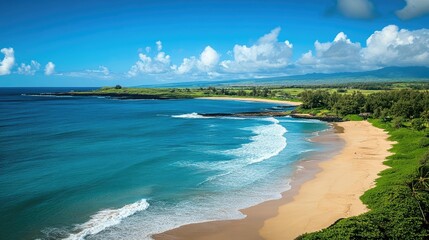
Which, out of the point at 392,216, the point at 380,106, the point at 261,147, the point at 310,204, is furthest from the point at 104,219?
the point at 380,106

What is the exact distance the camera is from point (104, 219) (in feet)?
99.5

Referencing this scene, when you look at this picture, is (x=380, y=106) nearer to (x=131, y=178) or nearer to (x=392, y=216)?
(x=131, y=178)

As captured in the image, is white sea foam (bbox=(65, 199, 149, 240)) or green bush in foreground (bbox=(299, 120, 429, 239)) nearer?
green bush in foreground (bbox=(299, 120, 429, 239))

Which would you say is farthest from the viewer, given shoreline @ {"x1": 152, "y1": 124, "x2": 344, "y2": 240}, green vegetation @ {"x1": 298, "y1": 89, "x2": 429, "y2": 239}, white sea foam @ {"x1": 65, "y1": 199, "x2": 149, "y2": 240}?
white sea foam @ {"x1": 65, "y1": 199, "x2": 149, "y2": 240}

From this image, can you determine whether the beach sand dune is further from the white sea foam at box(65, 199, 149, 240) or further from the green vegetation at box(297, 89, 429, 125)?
the green vegetation at box(297, 89, 429, 125)

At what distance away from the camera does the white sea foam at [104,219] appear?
27.7 m

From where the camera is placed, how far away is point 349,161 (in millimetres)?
52750

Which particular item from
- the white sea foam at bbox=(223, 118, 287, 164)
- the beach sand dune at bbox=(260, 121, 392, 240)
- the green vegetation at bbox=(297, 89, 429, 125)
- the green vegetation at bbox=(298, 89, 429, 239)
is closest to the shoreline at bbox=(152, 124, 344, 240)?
the beach sand dune at bbox=(260, 121, 392, 240)

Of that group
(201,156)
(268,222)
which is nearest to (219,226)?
(268,222)

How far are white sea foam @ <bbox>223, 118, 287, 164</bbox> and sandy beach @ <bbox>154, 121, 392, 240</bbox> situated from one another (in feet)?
23.1

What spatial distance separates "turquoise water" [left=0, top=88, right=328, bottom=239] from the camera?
Result: 30.1m

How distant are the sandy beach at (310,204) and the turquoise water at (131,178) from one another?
166cm

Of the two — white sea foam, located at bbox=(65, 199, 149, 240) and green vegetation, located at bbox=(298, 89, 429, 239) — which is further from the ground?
green vegetation, located at bbox=(298, 89, 429, 239)

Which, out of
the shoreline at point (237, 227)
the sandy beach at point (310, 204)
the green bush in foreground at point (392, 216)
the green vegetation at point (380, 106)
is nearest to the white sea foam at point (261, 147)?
the sandy beach at point (310, 204)
